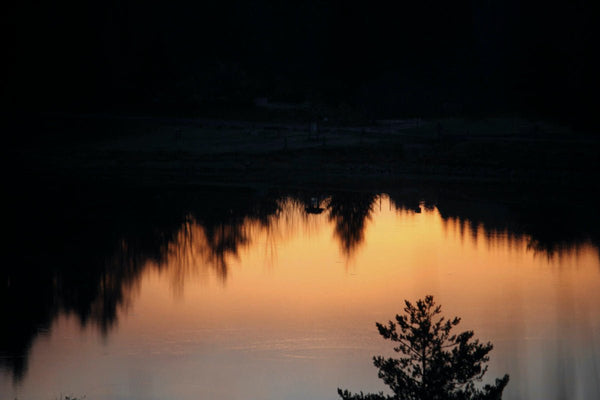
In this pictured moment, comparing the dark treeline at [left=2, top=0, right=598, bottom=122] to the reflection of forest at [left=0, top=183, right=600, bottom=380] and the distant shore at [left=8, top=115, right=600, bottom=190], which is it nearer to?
the distant shore at [left=8, top=115, right=600, bottom=190]

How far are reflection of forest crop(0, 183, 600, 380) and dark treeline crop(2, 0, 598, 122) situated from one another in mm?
15328

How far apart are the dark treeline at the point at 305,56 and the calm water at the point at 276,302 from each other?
2060 centimetres

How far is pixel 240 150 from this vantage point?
4059 centimetres

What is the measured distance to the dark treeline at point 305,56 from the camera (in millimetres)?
51688

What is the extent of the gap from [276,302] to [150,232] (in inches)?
315

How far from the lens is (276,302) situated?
1811 centimetres

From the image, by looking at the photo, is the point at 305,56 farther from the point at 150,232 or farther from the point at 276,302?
the point at 276,302

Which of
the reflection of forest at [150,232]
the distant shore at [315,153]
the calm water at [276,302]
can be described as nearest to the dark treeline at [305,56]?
the distant shore at [315,153]

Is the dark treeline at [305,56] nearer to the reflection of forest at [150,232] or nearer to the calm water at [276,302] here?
the reflection of forest at [150,232]

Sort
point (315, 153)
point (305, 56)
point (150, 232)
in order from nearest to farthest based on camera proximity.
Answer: point (150, 232), point (315, 153), point (305, 56)

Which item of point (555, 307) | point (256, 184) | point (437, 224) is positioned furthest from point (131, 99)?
point (555, 307)

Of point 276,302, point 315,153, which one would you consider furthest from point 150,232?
point 315,153

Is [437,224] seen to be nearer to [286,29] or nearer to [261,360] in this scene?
[261,360]

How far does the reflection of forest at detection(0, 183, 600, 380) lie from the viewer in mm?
17828
